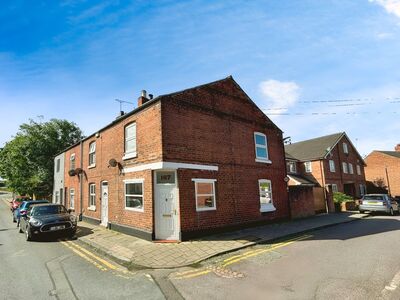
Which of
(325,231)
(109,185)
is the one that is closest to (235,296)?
(325,231)

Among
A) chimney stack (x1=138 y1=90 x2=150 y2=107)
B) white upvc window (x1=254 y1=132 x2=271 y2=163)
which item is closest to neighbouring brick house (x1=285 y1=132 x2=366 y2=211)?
white upvc window (x1=254 y1=132 x2=271 y2=163)

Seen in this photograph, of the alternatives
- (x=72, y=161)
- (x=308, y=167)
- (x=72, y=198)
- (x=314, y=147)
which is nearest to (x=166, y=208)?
(x=72, y=198)

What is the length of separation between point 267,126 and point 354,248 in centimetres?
905

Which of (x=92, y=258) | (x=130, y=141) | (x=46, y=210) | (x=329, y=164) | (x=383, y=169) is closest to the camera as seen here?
(x=92, y=258)

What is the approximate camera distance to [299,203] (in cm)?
1739

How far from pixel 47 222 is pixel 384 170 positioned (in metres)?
46.0

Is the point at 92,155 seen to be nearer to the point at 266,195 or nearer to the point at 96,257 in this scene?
the point at 96,257

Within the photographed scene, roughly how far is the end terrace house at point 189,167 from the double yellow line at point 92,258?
Answer: 236 centimetres

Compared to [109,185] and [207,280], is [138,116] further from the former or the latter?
[207,280]

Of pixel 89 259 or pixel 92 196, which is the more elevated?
pixel 92 196

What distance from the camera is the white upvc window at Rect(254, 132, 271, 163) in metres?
15.2

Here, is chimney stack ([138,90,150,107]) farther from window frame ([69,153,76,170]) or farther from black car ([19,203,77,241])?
window frame ([69,153,76,170])

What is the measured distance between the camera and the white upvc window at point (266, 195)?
47.6 ft

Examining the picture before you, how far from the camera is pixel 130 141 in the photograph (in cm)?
1293
